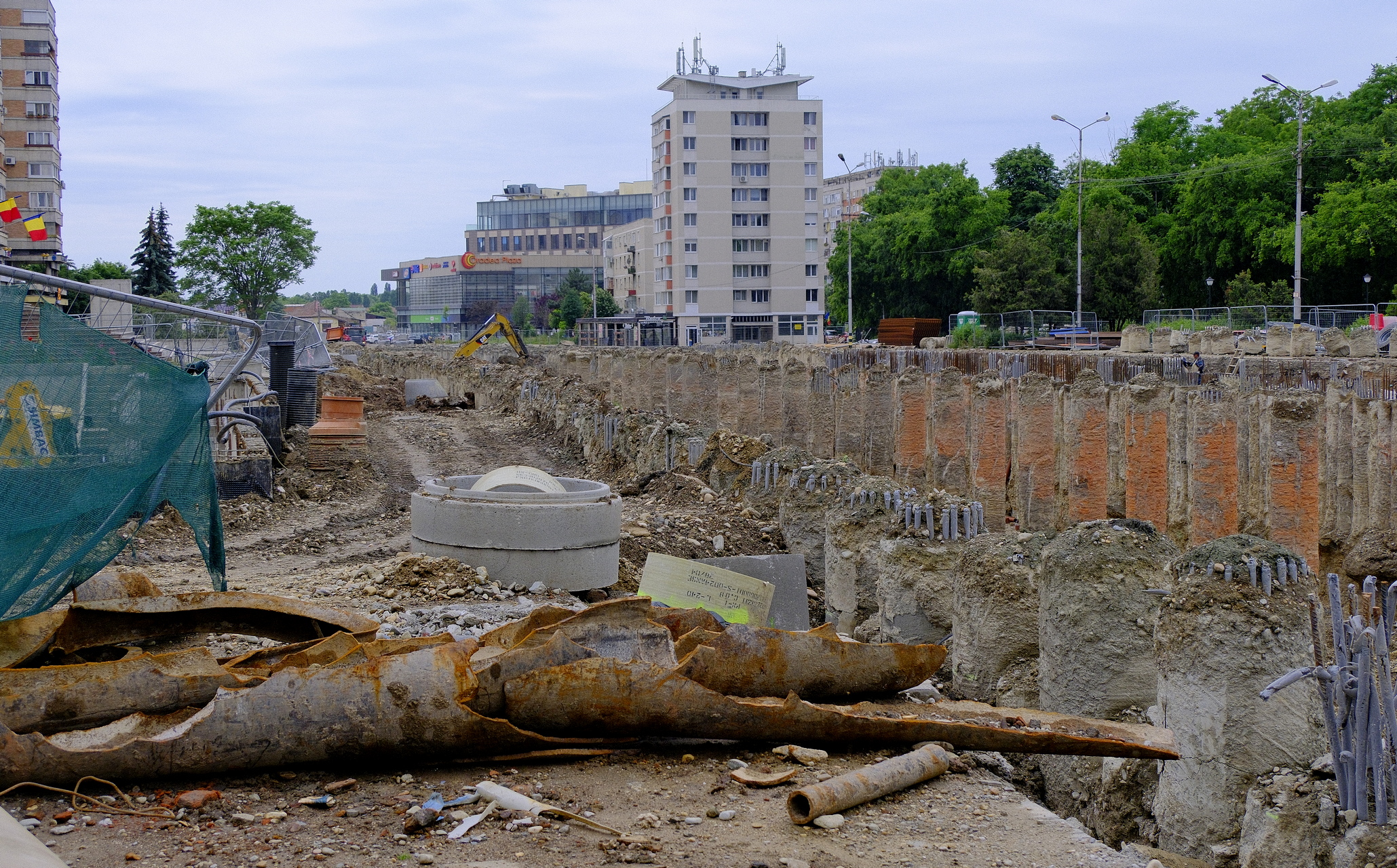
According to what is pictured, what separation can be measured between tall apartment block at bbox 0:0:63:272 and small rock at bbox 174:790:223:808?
188 feet

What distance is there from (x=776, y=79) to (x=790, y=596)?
252ft

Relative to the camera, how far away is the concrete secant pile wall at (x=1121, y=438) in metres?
10.7

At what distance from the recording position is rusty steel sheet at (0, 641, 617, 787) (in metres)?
4.43

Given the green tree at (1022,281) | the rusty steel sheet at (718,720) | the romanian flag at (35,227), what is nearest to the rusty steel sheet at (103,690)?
the rusty steel sheet at (718,720)

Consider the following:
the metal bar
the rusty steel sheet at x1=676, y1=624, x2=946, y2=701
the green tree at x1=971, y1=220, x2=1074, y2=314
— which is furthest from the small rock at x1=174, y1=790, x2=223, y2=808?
the green tree at x1=971, y1=220, x2=1074, y2=314

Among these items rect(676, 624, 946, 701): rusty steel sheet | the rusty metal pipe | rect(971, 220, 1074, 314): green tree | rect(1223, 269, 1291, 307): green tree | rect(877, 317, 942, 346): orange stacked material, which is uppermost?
rect(971, 220, 1074, 314): green tree

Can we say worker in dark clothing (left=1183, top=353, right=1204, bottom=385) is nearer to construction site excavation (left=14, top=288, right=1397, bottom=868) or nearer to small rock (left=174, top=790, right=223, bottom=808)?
construction site excavation (left=14, top=288, right=1397, bottom=868)

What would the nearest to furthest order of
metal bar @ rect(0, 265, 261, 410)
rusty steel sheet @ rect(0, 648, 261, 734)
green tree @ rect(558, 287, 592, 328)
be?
rusty steel sheet @ rect(0, 648, 261, 734) < metal bar @ rect(0, 265, 261, 410) < green tree @ rect(558, 287, 592, 328)

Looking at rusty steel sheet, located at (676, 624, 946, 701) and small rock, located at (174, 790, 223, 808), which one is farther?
rusty steel sheet, located at (676, 624, 946, 701)

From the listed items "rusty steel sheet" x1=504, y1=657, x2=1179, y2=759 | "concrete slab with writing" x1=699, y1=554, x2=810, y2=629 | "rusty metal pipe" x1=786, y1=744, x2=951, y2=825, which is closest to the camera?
"rusty metal pipe" x1=786, y1=744, x2=951, y2=825

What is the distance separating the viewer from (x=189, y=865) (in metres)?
3.83

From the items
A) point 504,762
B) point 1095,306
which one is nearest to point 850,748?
point 504,762

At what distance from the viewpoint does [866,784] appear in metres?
4.43

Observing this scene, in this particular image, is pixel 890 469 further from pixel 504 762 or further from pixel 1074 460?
pixel 504 762
